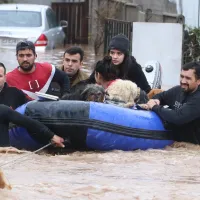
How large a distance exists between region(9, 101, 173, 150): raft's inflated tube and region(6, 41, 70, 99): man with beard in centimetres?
88

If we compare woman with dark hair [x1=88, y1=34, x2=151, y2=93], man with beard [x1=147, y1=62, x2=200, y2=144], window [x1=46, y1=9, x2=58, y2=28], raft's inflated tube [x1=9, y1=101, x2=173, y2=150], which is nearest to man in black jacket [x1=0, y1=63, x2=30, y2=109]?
raft's inflated tube [x1=9, y1=101, x2=173, y2=150]

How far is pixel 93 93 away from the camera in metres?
7.68

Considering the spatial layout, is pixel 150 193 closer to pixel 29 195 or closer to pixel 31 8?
pixel 29 195

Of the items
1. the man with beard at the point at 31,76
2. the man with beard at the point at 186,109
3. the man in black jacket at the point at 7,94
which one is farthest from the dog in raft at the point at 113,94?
the man with beard at the point at 31,76

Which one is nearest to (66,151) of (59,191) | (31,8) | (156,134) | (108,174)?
(156,134)

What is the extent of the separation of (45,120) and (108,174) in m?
1.58

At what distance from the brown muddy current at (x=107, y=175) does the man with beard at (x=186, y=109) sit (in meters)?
0.15

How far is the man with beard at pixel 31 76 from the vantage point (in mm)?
8414

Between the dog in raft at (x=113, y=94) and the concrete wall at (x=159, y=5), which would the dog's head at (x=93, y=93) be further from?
the concrete wall at (x=159, y=5)

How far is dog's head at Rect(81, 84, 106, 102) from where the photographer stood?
25.0ft

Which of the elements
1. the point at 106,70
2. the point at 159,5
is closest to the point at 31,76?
the point at 106,70

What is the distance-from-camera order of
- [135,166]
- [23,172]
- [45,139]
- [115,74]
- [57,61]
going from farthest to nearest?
[57,61]
[115,74]
[45,139]
[135,166]
[23,172]

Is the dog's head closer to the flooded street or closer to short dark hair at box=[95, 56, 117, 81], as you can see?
short dark hair at box=[95, 56, 117, 81]

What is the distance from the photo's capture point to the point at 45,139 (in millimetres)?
7387
